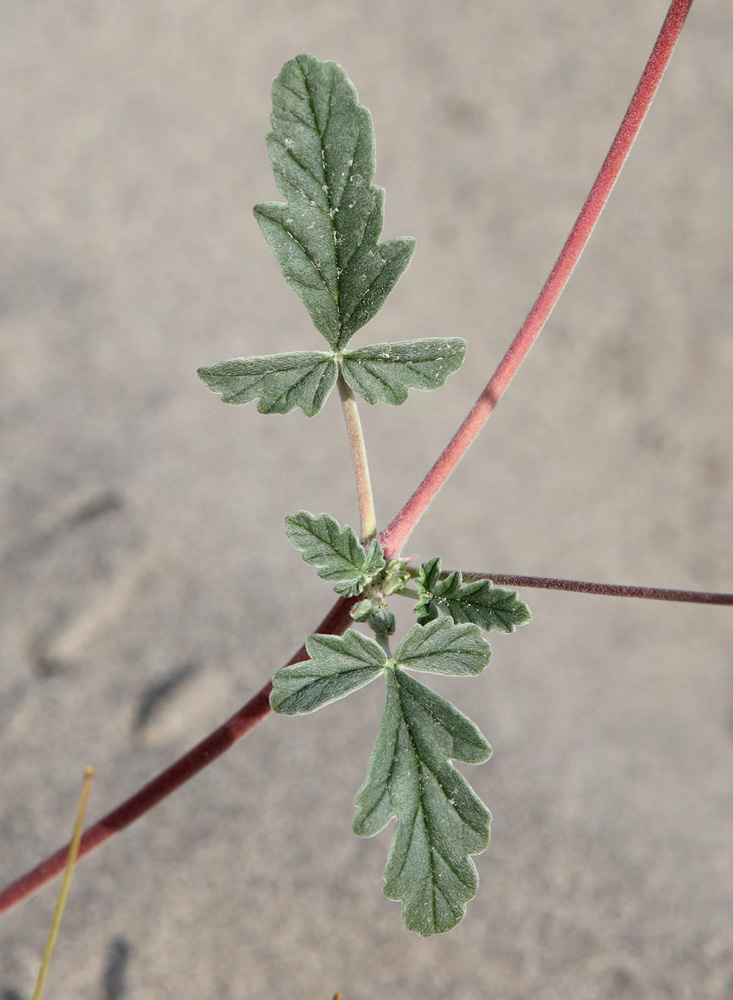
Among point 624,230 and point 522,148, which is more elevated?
point 522,148

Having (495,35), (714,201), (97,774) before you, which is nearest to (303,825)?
(97,774)

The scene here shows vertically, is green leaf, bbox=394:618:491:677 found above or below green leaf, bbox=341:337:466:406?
below

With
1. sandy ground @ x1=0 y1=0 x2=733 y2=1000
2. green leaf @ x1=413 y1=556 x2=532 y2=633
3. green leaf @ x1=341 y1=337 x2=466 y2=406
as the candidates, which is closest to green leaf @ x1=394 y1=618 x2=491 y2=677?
green leaf @ x1=413 y1=556 x2=532 y2=633

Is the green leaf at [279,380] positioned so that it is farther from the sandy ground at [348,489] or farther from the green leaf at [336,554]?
the sandy ground at [348,489]

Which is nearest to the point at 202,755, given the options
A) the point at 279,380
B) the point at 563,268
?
the point at 279,380

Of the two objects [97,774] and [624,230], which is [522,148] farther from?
[97,774]

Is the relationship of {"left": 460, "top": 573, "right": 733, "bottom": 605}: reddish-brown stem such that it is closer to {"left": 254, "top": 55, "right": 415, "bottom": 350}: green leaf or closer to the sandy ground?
{"left": 254, "top": 55, "right": 415, "bottom": 350}: green leaf

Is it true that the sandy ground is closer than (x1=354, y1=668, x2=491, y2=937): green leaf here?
No

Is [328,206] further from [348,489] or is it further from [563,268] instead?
[348,489]
